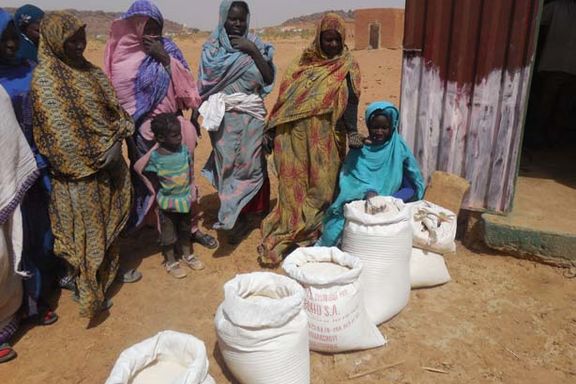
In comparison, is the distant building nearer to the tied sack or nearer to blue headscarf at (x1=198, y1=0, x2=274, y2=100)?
blue headscarf at (x1=198, y1=0, x2=274, y2=100)

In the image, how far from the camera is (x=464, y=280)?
3.70 m

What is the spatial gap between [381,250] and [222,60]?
2.00 m

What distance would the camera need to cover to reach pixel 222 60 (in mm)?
3869

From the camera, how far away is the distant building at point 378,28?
23.4 m

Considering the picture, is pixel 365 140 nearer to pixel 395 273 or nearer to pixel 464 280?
pixel 395 273

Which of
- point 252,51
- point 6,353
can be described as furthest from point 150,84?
point 6,353

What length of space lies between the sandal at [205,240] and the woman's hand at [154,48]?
162cm

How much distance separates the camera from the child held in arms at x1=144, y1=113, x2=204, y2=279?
3490mm

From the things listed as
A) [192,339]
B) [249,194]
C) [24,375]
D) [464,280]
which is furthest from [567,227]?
[24,375]

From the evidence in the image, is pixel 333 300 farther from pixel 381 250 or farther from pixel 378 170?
pixel 378 170

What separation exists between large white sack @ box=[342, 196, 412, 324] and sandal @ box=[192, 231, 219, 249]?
161 cm

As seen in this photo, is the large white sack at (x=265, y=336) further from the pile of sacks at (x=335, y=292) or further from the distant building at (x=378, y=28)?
the distant building at (x=378, y=28)

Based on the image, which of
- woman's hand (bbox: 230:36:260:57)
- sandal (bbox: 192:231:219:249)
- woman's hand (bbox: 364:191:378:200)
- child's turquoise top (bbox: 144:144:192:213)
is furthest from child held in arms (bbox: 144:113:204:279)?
woman's hand (bbox: 364:191:378:200)

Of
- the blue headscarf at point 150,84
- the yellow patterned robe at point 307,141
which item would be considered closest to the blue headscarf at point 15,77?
the blue headscarf at point 150,84
